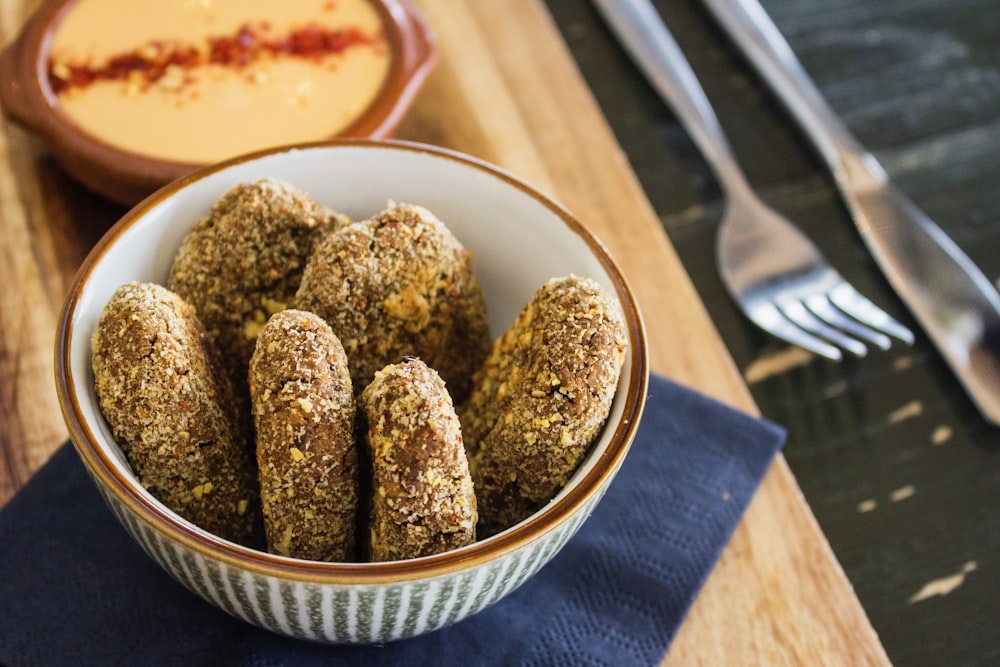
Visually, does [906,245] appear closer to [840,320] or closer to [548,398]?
[840,320]

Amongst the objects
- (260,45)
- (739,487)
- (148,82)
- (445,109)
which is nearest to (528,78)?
(445,109)

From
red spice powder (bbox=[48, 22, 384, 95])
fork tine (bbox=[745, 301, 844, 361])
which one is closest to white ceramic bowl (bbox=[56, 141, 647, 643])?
fork tine (bbox=[745, 301, 844, 361])

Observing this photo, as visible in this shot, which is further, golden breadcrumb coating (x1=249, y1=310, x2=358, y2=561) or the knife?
the knife

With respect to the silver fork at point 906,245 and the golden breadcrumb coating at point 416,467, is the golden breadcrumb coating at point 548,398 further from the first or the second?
the silver fork at point 906,245

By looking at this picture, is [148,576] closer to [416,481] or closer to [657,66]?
[416,481]

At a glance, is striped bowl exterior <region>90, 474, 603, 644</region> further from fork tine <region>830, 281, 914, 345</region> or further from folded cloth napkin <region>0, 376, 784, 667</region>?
fork tine <region>830, 281, 914, 345</region>

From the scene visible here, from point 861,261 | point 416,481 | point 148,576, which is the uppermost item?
point 416,481

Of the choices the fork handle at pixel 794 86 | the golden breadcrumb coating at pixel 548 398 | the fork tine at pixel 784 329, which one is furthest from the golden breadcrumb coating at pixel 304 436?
the fork handle at pixel 794 86
